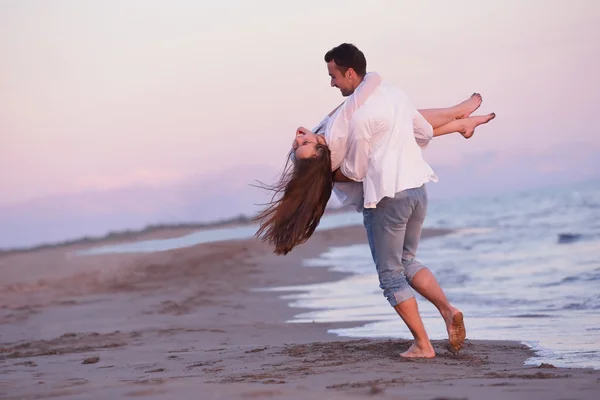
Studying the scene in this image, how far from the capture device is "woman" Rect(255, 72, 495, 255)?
200 inches

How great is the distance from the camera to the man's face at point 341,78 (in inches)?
203

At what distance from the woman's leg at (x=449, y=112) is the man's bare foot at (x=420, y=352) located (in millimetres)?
1434

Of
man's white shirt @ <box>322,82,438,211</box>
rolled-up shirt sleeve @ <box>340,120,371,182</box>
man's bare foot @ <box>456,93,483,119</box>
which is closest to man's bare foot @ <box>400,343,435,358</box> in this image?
man's white shirt @ <box>322,82,438,211</box>

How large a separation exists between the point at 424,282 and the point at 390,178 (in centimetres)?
77

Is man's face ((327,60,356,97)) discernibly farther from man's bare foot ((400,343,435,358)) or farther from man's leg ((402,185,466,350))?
man's bare foot ((400,343,435,358))

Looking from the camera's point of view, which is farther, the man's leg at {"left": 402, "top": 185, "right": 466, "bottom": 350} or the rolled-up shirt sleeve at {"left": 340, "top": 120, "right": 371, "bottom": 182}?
the man's leg at {"left": 402, "top": 185, "right": 466, "bottom": 350}

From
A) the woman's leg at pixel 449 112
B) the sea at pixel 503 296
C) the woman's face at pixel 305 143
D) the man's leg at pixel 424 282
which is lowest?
the sea at pixel 503 296

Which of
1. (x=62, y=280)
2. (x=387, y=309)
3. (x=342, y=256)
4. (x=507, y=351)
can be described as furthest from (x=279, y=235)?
(x=342, y=256)

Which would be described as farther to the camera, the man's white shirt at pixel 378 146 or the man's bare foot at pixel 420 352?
the man's bare foot at pixel 420 352

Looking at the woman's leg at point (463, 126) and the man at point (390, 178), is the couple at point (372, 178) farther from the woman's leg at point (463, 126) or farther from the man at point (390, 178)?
the woman's leg at point (463, 126)

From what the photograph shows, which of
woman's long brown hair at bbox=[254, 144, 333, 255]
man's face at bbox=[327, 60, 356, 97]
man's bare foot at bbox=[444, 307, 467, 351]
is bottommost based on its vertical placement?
man's bare foot at bbox=[444, 307, 467, 351]

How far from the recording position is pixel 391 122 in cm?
502

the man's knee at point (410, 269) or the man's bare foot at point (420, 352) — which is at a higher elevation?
the man's knee at point (410, 269)

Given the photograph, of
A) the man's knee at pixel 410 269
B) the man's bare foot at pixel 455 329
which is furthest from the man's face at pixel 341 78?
the man's bare foot at pixel 455 329
